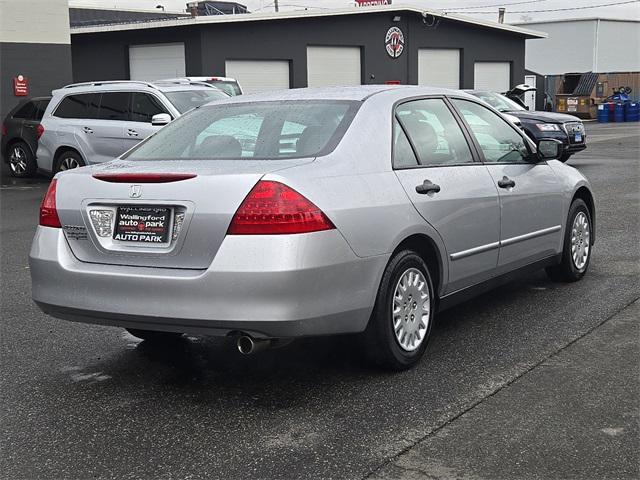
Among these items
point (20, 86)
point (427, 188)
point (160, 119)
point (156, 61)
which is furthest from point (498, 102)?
point (427, 188)

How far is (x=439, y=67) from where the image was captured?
32.8m

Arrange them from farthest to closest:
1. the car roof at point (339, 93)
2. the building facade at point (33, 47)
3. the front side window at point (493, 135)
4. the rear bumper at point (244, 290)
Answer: the building facade at point (33, 47) < the front side window at point (493, 135) < the car roof at point (339, 93) < the rear bumper at point (244, 290)

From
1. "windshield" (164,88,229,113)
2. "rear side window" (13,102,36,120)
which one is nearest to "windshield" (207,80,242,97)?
"windshield" (164,88,229,113)

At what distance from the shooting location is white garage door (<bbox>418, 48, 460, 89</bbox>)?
3219 centimetres

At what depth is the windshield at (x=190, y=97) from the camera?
14484mm

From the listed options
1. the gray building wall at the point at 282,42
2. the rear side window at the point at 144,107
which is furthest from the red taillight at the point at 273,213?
the gray building wall at the point at 282,42

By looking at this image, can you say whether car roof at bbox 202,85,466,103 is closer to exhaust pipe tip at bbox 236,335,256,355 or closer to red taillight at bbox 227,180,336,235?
A: red taillight at bbox 227,180,336,235

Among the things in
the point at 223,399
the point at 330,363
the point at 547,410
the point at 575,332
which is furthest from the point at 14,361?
the point at 575,332

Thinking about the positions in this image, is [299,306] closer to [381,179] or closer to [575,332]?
[381,179]

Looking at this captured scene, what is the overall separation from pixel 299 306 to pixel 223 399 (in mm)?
735

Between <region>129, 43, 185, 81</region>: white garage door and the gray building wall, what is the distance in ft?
0.65

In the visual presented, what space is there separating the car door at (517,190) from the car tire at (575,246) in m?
0.22

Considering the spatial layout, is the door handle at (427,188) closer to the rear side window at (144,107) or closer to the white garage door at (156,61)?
the rear side window at (144,107)

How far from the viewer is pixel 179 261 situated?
14.1ft
